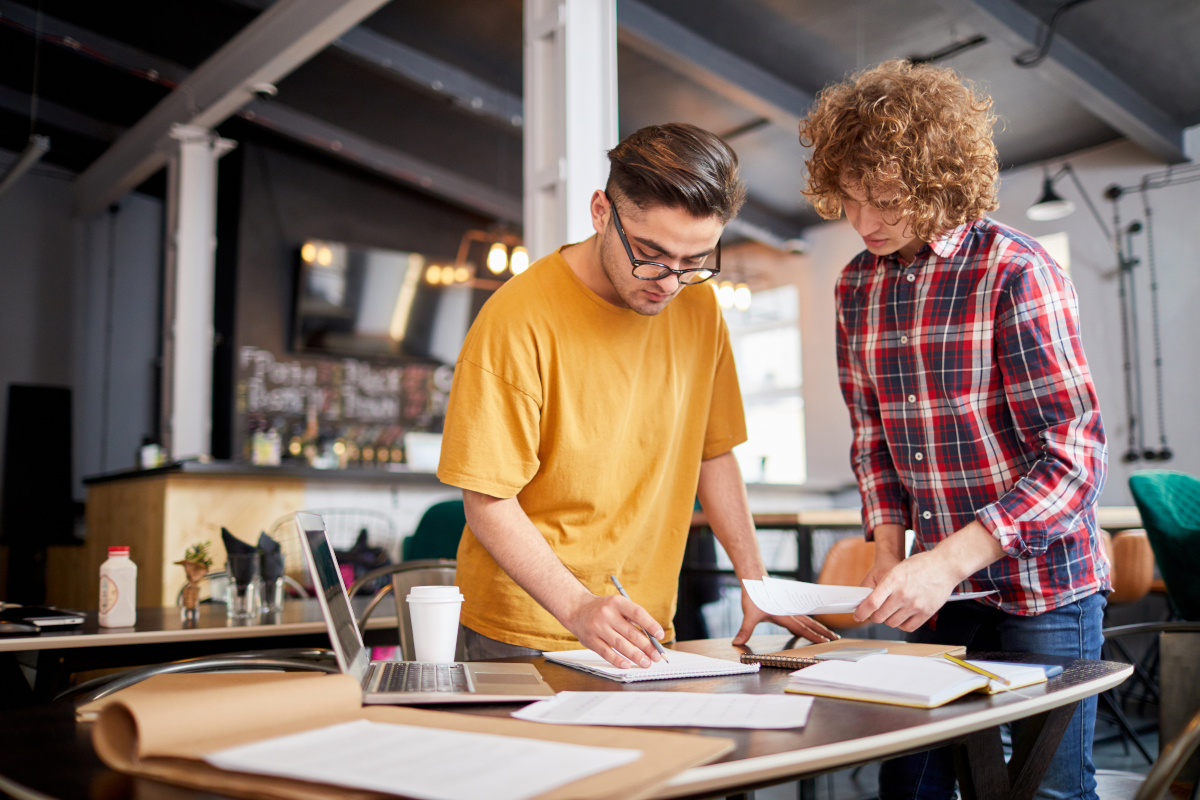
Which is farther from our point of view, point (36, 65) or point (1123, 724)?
point (36, 65)

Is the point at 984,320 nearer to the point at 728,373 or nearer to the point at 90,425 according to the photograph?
the point at 728,373

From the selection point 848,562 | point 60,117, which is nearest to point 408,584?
point 848,562

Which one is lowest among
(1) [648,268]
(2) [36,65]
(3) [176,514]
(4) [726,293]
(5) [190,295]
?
(3) [176,514]

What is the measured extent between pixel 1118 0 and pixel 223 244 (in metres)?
6.20

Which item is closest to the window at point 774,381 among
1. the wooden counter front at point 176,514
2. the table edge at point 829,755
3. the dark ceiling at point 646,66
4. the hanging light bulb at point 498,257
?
the dark ceiling at point 646,66

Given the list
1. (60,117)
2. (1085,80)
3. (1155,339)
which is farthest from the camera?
(60,117)

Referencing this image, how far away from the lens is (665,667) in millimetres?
1069

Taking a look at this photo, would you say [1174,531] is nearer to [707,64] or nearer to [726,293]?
[707,64]

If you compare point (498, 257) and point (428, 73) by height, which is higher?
point (428, 73)

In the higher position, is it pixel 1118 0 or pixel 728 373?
pixel 1118 0

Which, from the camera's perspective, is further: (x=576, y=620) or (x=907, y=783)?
(x=907, y=783)

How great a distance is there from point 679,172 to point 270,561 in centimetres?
151

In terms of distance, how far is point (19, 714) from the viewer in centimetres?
91

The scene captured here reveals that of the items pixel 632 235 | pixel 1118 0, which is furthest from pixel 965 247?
pixel 1118 0
